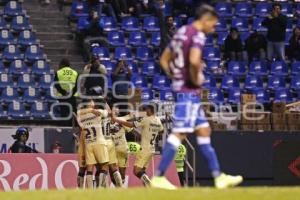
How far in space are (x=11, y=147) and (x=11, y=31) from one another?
4606mm

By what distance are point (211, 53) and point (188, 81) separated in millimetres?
15065

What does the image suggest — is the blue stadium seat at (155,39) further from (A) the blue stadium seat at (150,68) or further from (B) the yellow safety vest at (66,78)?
(B) the yellow safety vest at (66,78)

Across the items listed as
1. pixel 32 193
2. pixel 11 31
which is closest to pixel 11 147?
pixel 11 31

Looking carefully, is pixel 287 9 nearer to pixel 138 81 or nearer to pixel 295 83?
pixel 295 83

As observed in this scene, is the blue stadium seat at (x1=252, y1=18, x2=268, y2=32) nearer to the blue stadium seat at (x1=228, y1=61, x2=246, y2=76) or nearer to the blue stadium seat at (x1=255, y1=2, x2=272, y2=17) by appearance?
the blue stadium seat at (x1=255, y1=2, x2=272, y2=17)

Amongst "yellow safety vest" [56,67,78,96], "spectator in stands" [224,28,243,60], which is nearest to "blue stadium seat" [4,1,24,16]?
"yellow safety vest" [56,67,78,96]

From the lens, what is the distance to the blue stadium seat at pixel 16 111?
993 inches

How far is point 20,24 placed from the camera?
1080 inches

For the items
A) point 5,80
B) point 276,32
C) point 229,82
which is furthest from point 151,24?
point 5,80

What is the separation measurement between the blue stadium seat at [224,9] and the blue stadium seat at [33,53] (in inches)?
232

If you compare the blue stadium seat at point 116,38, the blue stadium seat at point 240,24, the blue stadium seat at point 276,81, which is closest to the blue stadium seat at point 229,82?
the blue stadium seat at point 276,81

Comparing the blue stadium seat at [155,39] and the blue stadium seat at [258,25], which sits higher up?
the blue stadium seat at [258,25]

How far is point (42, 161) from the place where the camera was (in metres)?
23.2

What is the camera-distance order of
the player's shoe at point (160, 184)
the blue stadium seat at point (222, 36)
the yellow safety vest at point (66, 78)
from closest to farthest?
the player's shoe at point (160, 184) < the yellow safety vest at point (66, 78) < the blue stadium seat at point (222, 36)
